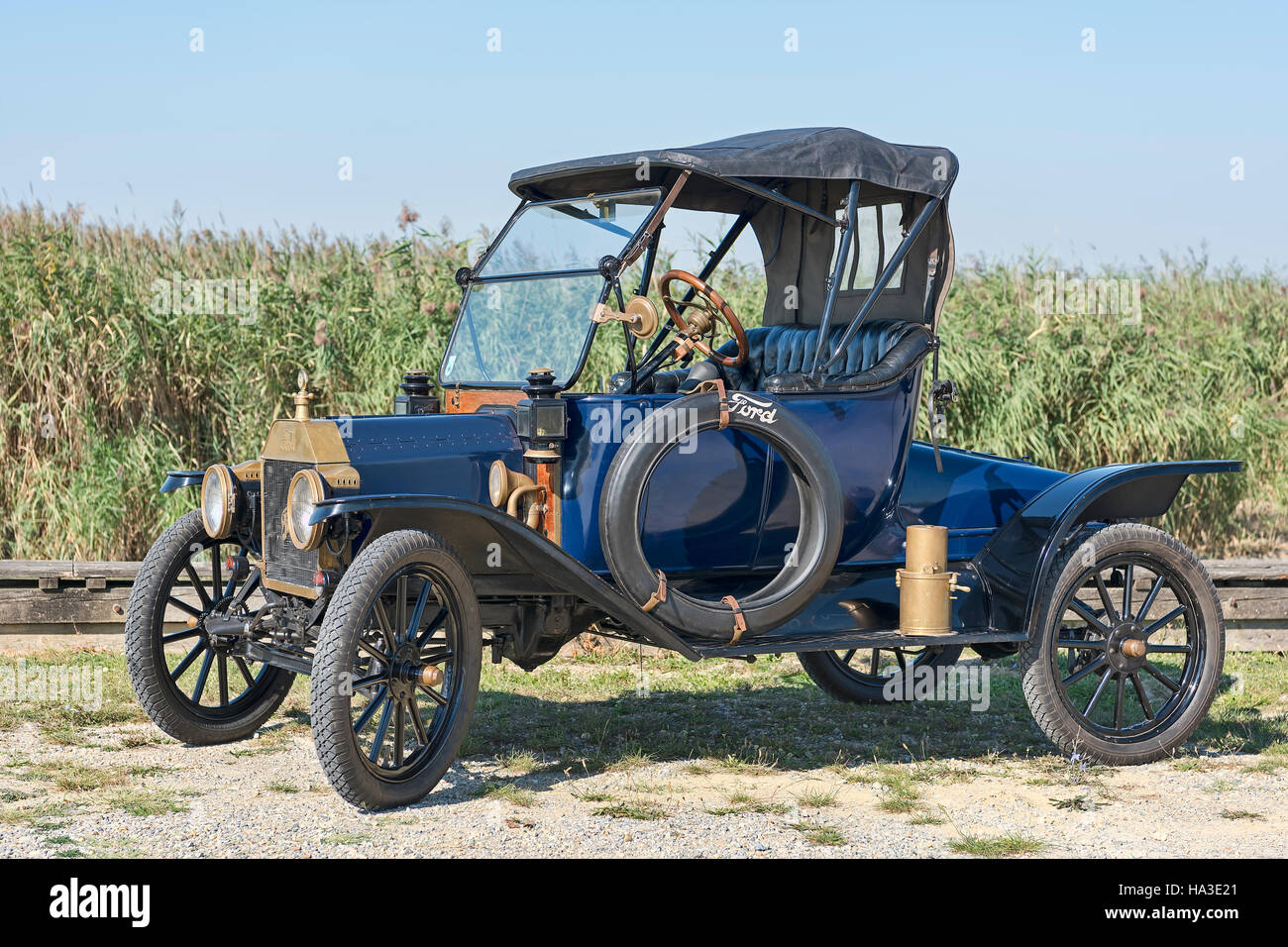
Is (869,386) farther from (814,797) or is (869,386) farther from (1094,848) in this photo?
(1094,848)

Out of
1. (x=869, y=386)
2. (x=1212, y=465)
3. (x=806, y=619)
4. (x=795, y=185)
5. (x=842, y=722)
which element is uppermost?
(x=795, y=185)

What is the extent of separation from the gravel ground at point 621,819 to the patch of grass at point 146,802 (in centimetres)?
3

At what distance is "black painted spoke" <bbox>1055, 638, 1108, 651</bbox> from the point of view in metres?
5.52

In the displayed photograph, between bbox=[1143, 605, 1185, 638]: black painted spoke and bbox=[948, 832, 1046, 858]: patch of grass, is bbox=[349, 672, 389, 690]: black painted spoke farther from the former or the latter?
bbox=[1143, 605, 1185, 638]: black painted spoke

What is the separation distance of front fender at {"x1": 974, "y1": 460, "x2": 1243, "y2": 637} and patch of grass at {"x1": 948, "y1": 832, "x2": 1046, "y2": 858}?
48.7 inches

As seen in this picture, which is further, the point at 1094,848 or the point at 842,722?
the point at 842,722

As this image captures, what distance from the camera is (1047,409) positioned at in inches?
369

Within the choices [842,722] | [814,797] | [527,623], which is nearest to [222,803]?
[527,623]

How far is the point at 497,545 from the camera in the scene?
16.4ft

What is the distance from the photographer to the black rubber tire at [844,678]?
6594mm

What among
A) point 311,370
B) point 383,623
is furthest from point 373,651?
point 311,370

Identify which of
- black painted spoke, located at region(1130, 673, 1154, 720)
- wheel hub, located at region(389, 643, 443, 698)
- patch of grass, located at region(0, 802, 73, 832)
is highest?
wheel hub, located at region(389, 643, 443, 698)

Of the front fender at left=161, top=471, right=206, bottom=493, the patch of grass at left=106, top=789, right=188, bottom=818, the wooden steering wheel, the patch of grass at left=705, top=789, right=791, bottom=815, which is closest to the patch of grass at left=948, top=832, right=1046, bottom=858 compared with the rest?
the patch of grass at left=705, top=789, right=791, bottom=815
